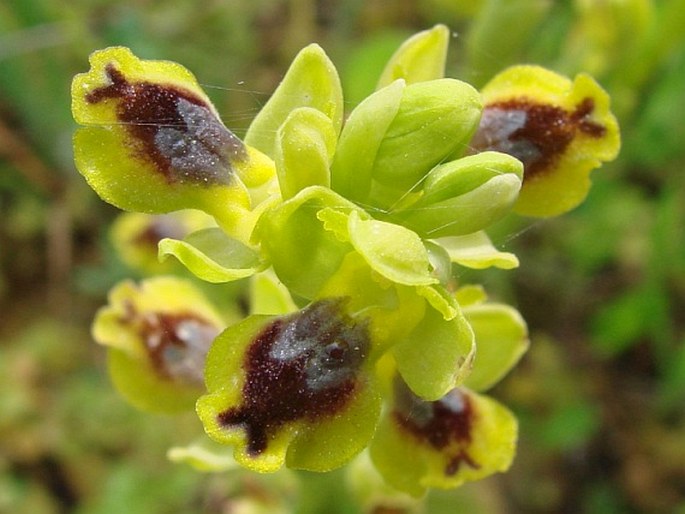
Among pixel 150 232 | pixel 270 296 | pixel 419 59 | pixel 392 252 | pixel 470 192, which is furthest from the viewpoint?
pixel 150 232

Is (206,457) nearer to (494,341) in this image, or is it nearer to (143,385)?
(143,385)

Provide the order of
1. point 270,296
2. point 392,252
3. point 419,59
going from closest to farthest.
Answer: point 392,252 → point 419,59 → point 270,296

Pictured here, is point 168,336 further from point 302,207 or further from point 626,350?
point 626,350

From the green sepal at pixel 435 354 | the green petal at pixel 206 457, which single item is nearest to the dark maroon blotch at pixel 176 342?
the green petal at pixel 206 457

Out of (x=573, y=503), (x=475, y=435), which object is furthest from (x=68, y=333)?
(x=475, y=435)

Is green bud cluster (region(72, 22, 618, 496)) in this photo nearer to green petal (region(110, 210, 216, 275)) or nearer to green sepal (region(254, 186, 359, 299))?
green sepal (region(254, 186, 359, 299))

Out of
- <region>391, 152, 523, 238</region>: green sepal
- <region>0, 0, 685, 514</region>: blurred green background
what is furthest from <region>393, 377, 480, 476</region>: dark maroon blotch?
<region>0, 0, 685, 514</region>: blurred green background

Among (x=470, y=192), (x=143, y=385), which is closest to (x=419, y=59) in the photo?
(x=470, y=192)
